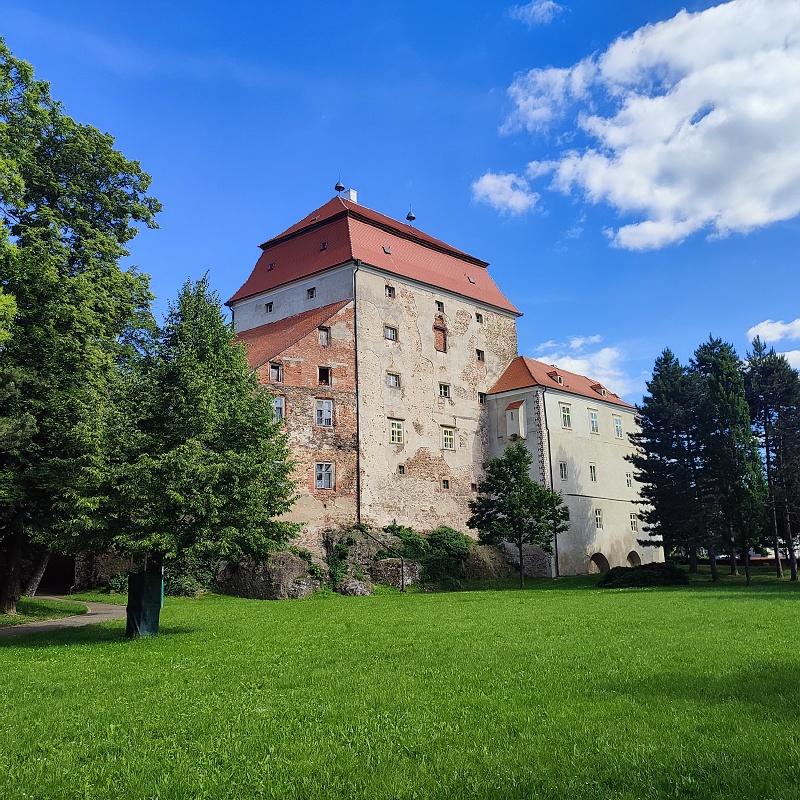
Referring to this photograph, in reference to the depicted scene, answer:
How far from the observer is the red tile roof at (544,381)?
44.9m

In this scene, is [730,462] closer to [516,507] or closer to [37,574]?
[516,507]

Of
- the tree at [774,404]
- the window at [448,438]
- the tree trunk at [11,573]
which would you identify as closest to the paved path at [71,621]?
the tree trunk at [11,573]

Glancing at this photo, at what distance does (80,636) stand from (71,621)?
4.50 m

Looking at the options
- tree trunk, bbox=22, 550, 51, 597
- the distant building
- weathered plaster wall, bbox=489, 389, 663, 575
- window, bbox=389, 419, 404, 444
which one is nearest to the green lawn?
tree trunk, bbox=22, 550, 51, 597

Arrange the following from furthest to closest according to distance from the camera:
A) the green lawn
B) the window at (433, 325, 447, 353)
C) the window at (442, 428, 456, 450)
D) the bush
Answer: the window at (433, 325, 447, 353) < the window at (442, 428, 456, 450) < the bush < the green lawn

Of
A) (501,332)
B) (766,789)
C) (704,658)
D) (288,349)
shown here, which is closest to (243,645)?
(704,658)

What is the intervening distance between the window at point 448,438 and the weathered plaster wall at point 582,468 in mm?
3440

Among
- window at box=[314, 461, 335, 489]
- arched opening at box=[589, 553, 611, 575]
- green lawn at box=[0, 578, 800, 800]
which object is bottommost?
green lawn at box=[0, 578, 800, 800]

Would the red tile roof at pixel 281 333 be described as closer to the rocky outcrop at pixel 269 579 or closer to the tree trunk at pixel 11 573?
the rocky outcrop at pixel 269 579

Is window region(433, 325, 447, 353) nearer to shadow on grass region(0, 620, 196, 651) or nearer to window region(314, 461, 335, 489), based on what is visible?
window region(314, 461, 335, 489)

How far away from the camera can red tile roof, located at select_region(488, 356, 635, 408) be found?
147 ft

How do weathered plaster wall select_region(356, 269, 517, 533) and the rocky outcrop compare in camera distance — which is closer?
the rocky outcrop

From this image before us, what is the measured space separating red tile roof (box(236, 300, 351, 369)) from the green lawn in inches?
950

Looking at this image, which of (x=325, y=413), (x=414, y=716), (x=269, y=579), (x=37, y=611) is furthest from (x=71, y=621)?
(x=325, y=413)
